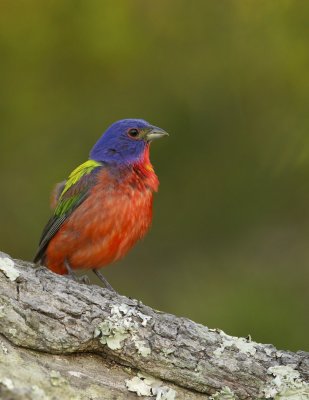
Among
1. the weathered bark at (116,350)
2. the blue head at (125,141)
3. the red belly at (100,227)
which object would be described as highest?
the blue head at (125,141)

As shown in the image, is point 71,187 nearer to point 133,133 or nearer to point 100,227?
point 100,227

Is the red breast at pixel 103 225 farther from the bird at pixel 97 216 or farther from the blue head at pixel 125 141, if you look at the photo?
the blue head at pixel 125 141

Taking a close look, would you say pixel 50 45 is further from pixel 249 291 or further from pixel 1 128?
pixel 249 291

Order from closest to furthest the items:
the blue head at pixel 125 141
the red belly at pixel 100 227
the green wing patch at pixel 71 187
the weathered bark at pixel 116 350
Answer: the weathered bark at pixel 116 350
the red belly at pixel 100 227
the green wing patch at pixel 71 187
the blue head at pixel 125 141

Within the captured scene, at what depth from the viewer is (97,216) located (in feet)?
Answer: 18.9

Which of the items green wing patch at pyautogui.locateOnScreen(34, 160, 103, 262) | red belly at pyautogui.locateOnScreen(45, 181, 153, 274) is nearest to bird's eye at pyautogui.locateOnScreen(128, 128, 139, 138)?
green wing patch at pyautogui.locateOnScreen(34, 160, 103, 262)

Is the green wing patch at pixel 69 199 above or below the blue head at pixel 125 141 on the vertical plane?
below

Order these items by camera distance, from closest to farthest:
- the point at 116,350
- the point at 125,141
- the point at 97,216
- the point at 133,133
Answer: the point at 116,350 → the point at 97,216 → the point at 125,141 → the point at 133,133

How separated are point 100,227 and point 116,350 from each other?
6.12ft

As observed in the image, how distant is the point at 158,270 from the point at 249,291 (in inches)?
34.4

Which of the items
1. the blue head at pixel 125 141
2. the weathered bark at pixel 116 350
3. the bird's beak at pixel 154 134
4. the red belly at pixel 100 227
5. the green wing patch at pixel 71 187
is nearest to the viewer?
the weathered bark at pixel 116 350

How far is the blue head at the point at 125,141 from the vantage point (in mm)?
6219

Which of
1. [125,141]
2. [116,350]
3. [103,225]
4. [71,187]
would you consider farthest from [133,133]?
[116,350]

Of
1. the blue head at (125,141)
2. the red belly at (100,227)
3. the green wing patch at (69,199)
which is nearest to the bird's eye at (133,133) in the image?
the blue head at (125,141)
